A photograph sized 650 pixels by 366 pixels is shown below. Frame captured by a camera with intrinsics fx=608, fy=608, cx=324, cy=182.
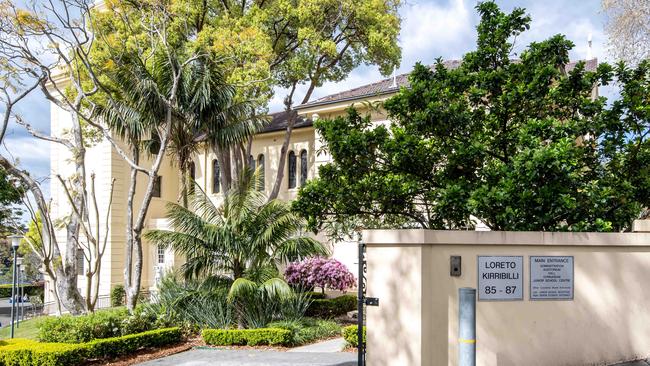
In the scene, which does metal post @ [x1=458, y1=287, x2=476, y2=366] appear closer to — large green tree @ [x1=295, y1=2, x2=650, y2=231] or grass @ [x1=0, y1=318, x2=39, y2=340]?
large green tree @ [x1=295, y1=2, x2=650, y2=231]

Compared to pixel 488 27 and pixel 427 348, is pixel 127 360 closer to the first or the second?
pixel 427 348

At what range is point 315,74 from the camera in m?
26.4

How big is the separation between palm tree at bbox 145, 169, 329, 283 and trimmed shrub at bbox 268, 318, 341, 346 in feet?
4.41

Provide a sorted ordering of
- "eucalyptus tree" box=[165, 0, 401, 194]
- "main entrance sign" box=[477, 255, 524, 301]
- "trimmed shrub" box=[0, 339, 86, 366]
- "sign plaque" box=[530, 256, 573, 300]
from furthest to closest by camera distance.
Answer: "eucalyptus tree" box=[165, 0, 401, 194] → "trimmed shrub" box=[0, 339, 86, 366] → "sign plaque" box=[530, 256, 573, 300] → "main entrance sign" box=[477, 255, 524, 301]

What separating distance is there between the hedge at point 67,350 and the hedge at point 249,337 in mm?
1456

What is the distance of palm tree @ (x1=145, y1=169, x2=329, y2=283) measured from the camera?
53.3 ft

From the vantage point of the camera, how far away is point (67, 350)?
42.0 ft

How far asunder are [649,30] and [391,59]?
1028cm

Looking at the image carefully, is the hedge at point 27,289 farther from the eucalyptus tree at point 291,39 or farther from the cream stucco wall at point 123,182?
the eucalyptus tree at point 291,39

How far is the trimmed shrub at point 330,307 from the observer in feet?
64.5

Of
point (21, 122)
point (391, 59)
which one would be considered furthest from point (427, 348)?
point (391, 59)

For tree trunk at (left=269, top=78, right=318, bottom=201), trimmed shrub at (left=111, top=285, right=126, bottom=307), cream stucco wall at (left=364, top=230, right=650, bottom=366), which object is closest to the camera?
cream stucco wall at (left=364, top=230, right=650, bottom=366)

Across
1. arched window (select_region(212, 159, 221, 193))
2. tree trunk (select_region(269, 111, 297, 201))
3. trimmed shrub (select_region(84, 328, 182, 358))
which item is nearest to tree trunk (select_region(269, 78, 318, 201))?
tree trunk (select_region(269, 111, 297, 201))

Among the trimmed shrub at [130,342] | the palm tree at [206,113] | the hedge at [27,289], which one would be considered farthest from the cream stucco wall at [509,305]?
the hedge at [27,289]
